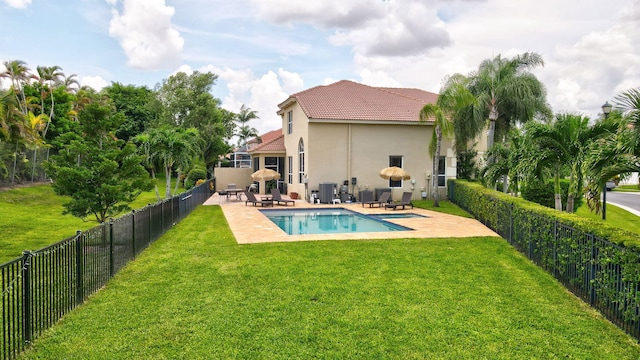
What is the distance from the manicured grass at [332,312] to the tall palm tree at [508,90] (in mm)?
14085

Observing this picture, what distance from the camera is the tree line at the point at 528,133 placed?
689 centimetres

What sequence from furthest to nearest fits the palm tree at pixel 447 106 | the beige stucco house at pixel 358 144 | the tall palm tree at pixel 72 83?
1. the tall palm tree at pixel 72 83
2. the beige stucco house at pixel 358 144
3. the palm tree at pixel 447 106

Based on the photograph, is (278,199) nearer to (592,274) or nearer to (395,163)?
(395,163)

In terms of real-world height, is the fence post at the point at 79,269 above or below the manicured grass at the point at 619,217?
above

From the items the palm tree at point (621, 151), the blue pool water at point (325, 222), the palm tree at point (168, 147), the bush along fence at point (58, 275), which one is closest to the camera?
the bush along fence at point (58, 275)

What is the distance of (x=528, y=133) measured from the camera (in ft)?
38.8

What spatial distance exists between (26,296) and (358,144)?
2091cm

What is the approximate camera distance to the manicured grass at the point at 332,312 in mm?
5477

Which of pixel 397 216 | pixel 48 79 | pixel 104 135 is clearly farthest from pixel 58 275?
pixel 48 79

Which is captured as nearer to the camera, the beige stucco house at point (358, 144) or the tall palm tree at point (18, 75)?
the beige stucco house at point (358, 144)

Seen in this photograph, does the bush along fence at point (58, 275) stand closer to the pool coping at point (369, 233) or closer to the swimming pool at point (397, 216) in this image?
the pool coping at point (369, 233)

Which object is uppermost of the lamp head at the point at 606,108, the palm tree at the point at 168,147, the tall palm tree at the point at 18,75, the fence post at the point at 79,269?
the tall palm tree at the point at 18,75

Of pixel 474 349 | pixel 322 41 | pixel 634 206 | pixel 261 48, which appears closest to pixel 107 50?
pixel 261 48

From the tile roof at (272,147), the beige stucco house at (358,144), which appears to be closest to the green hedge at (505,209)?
the beige stucco house at (358,144)
